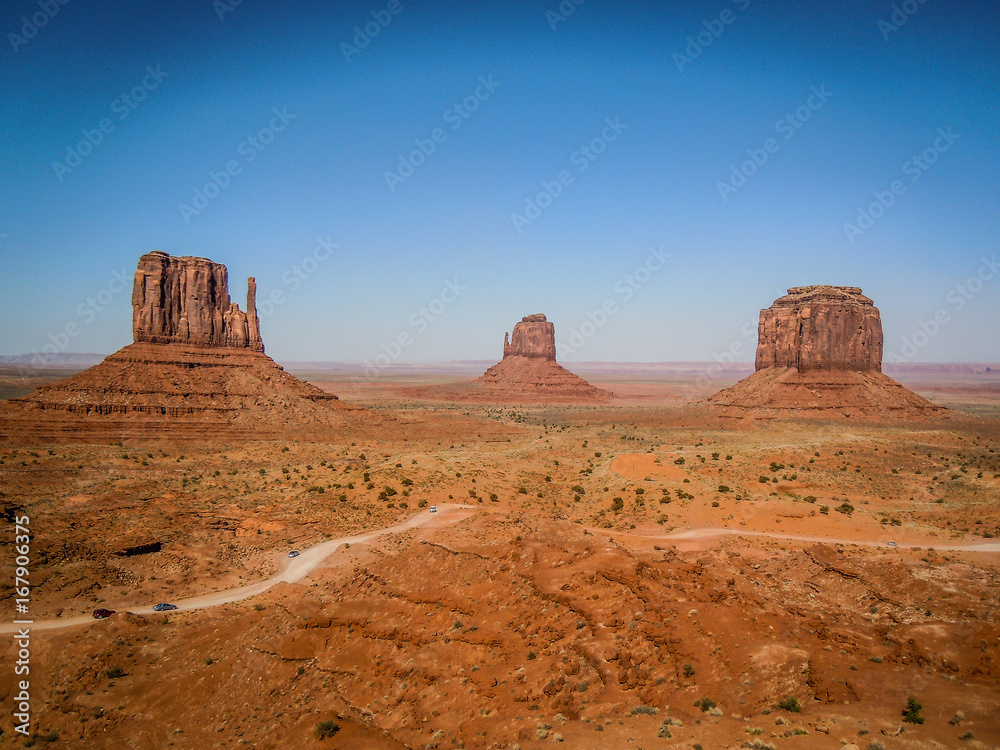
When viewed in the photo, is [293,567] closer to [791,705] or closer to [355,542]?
[355,542]

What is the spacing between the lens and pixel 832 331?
7519 centimetres

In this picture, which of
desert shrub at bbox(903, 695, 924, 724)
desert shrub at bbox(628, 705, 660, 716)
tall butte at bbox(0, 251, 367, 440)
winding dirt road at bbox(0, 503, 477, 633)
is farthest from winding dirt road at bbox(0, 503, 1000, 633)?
tall butte at bbox(0, 251, 367, 440)

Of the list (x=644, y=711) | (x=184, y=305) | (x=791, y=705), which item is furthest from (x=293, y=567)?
(x=184, y=305)

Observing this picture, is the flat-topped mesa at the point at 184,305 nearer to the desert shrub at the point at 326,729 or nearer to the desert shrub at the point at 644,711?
the desert shrub at the point at 326,729

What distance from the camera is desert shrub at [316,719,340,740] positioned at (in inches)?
551

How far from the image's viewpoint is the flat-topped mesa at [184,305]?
194 feet

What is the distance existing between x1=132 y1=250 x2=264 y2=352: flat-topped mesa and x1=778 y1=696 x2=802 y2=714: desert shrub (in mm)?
63956

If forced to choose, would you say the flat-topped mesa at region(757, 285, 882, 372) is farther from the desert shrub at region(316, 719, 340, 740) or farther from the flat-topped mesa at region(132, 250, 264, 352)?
the desert shrub at region(316, 719, 340, 740)

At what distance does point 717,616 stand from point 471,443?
43.4m

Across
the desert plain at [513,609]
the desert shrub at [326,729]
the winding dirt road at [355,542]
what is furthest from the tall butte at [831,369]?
the desert shrub at [326,729]

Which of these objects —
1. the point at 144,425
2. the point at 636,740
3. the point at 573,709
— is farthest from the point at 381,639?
the point at 144,425

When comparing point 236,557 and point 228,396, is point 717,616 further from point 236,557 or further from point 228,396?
point 228,396

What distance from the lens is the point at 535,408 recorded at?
111500 mm

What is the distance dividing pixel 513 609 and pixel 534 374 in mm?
118484
